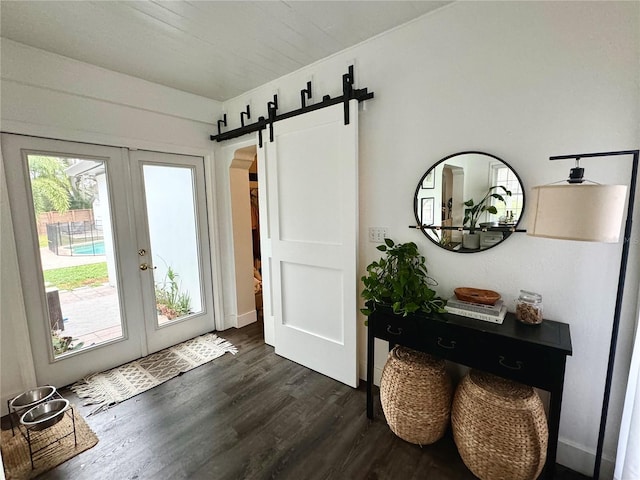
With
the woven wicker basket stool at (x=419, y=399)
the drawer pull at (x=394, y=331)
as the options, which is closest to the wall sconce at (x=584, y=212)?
the woven wicker basket stool at (x=419, y=399)

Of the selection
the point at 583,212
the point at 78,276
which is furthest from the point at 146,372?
the point at 583,212

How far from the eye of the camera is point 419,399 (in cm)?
169

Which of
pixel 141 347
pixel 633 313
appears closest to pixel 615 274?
pixel 633 313

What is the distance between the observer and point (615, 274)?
55.7 inches

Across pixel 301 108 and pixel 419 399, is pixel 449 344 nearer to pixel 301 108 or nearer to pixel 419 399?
pixel 419 399

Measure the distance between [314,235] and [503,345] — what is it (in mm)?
→ 1476

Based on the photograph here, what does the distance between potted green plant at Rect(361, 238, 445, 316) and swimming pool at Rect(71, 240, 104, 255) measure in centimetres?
230

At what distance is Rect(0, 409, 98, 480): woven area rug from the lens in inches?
64.9

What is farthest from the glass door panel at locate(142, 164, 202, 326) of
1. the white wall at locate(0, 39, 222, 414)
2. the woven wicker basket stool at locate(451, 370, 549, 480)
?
the woven wicker basket stool at locate(451, 370, 549, 480)

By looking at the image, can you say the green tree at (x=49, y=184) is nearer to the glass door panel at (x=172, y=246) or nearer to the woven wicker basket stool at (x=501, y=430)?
the glass door panel at (x=172, y=246)

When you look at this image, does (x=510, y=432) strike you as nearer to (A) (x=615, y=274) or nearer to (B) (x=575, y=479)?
(B) (x=575, y=479)

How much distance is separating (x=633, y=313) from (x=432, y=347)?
943mm

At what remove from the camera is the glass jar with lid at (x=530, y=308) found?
1.51 m

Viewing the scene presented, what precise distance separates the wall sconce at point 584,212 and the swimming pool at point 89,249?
3.11 meters
